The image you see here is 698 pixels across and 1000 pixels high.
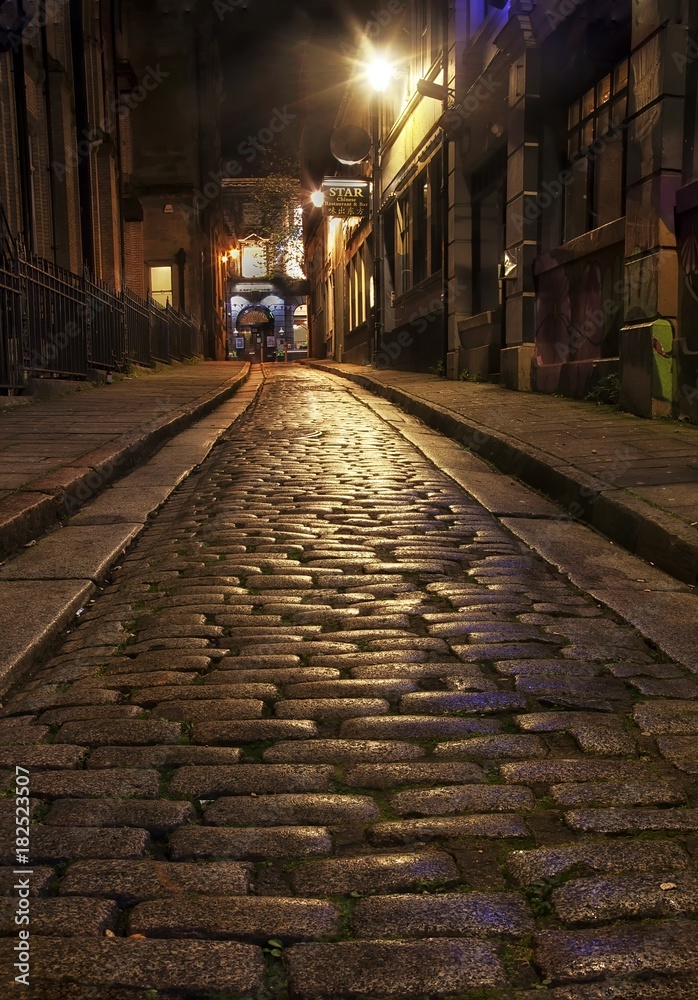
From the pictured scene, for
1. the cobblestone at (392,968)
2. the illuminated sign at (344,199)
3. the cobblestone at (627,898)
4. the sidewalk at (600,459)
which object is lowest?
the cobblestone at (392,968)

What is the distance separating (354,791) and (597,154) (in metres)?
10.7

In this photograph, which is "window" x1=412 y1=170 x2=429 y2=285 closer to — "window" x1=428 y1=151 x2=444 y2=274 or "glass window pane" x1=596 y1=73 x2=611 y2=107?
"window" x1=428 y1=151 x2=444 y2=274

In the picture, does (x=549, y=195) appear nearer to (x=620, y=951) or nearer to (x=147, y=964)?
(x=620, y=951)

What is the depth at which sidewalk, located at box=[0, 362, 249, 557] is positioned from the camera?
5359 mm

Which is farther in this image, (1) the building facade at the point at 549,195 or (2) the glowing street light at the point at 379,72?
(2) the glowing street light at the point at 379,72

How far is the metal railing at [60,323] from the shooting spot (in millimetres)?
10781

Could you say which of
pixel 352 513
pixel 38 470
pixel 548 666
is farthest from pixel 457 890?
pixel 38 470

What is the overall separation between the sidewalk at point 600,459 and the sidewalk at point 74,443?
3.15 meters

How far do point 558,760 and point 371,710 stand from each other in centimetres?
63

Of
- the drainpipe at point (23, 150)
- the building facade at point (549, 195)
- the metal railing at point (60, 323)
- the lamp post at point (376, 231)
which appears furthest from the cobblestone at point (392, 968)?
the lamp post at point (376, 231)

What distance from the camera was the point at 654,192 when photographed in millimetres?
8602

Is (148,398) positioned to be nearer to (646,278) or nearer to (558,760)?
(646,278)

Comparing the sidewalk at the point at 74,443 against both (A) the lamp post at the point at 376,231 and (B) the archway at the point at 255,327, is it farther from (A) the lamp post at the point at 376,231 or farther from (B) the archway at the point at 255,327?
(B) the archway at the point at 255,327

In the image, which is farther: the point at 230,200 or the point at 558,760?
the point at 230,200
